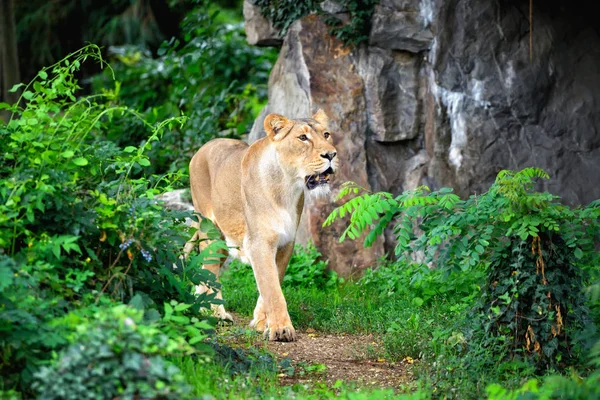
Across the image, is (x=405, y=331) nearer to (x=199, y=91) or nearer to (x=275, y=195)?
(x=275, y=195)

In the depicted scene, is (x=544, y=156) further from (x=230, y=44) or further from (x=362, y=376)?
(x=230, y=44)

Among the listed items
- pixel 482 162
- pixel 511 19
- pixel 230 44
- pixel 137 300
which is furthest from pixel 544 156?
pixel 230 44

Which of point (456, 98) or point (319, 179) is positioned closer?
point (319, 179)

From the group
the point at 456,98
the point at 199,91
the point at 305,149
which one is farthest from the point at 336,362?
the point at 199,91

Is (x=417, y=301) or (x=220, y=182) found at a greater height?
(x=220, y=182)

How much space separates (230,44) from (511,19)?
5.95 meters

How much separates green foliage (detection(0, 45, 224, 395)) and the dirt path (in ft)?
2.95

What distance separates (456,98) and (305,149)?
83.6 inches

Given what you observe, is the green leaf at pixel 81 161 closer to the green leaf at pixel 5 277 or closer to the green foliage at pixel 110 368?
the green leaf at pixel 5 277

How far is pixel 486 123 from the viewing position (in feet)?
29.4

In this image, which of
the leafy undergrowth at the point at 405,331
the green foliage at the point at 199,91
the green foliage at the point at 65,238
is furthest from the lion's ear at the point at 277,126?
Result: the green foliage at the point at 199,91

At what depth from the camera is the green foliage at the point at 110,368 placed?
4.13 m

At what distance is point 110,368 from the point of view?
420 cm

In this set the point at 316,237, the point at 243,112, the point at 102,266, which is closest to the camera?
the point at 102,266
